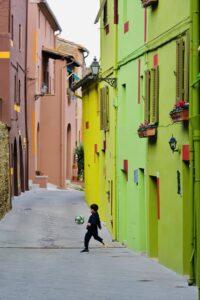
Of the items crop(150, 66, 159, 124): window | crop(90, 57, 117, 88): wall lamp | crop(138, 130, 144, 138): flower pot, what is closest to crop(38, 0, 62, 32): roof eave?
crop(90, 57, 117, 88): wall lamp

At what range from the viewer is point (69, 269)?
56.7ft

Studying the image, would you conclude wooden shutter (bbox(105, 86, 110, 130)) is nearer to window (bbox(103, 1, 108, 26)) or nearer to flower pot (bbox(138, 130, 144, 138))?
window (bbox(103, 1, 108, 26))

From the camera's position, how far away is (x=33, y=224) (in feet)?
99.0

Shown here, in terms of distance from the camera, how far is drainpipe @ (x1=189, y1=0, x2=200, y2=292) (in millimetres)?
14172

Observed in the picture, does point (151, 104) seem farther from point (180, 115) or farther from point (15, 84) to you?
point (15, 84)

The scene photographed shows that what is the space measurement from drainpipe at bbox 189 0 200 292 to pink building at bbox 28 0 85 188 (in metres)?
34.4

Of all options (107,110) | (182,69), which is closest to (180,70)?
(182,69)

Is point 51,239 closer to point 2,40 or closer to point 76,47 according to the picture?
point 2,40

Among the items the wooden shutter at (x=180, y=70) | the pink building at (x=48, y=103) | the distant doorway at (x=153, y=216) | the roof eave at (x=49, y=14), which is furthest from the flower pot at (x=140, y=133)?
the roof eave at (x=49, y=14)

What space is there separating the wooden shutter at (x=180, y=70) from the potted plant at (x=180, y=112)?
0.69 feet

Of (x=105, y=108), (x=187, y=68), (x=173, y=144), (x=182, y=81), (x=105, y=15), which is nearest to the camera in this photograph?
(x=187, y=68)

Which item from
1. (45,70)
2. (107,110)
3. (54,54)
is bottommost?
(107,110)

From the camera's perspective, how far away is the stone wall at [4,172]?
30312 millimetres

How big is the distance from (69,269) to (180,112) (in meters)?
4.11
